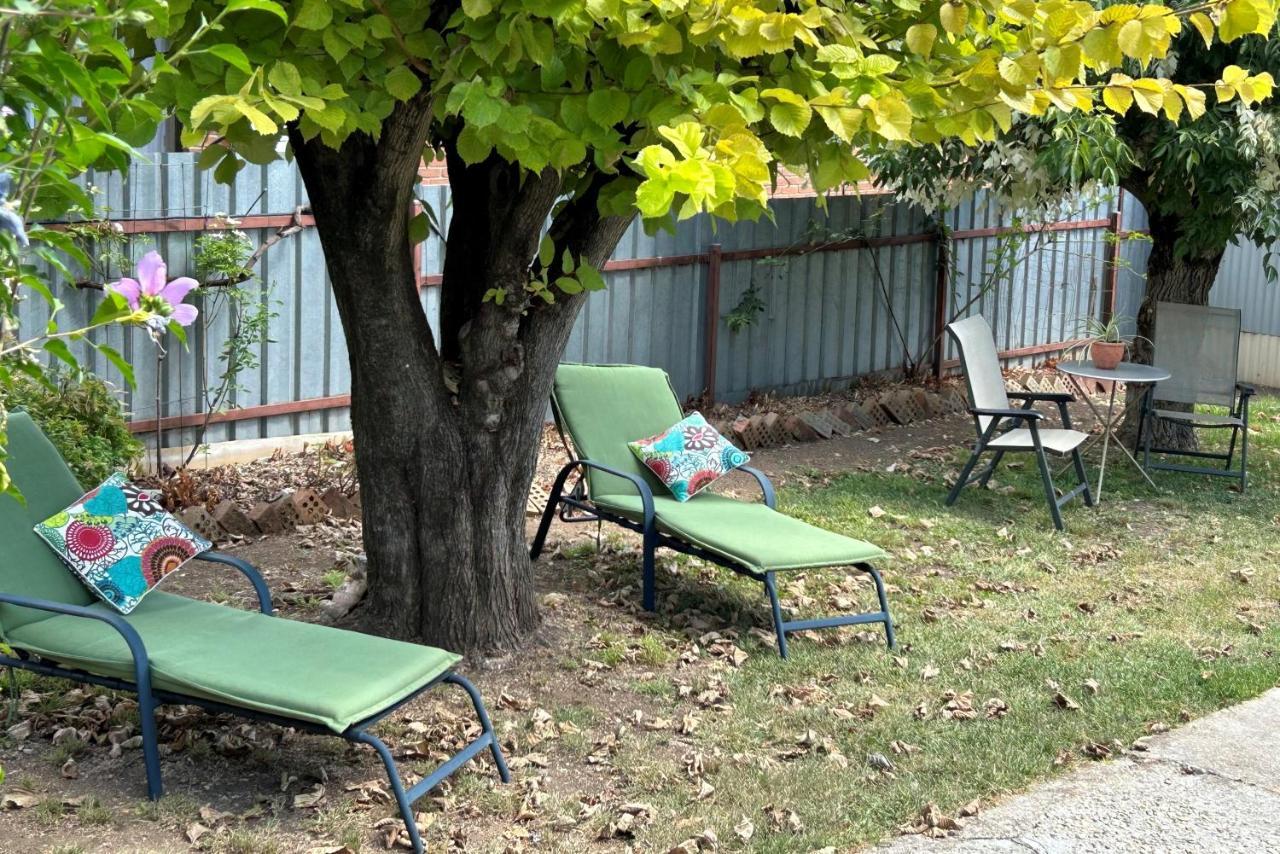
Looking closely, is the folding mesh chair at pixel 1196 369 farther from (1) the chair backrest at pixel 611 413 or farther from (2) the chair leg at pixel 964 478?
(1) the chair backrest at pixel 611 413

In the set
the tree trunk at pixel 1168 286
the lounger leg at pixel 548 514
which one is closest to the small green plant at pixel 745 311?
the tree trunk at pixel 1168 286

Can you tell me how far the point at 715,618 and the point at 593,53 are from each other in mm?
2899

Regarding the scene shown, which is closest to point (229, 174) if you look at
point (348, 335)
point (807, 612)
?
point (348, 335)

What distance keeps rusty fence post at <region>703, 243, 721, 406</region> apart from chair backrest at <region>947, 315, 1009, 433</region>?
1.97 metres

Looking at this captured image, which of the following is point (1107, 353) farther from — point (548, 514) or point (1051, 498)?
point (548, 514)

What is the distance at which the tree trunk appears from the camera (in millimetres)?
10070

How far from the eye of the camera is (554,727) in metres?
5.11

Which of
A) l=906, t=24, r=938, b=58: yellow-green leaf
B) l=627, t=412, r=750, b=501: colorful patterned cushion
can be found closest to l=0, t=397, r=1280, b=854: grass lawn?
l=627, t=412, r=750, b=501: colorful patterned cushion

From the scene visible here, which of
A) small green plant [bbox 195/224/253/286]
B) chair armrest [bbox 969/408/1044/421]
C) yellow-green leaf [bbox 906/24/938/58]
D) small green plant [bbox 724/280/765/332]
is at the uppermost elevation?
yellow-green leaf [bbox 906/24/938/58]

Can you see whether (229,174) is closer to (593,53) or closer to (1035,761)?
(593,53)

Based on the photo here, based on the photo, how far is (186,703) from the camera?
437cm

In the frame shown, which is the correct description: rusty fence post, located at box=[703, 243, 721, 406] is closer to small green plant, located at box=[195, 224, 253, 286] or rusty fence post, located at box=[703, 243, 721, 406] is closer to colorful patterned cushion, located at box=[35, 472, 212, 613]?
small green plant, located at box=[195, 224, 253, 286]

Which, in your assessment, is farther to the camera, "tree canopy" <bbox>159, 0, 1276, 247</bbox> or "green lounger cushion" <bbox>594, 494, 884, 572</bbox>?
"green lounger cushion" <bbox>594, 494, 884, 572</bbox>

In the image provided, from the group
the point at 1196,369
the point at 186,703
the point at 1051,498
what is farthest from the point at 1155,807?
the point at 1196,369
